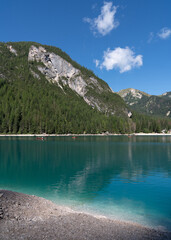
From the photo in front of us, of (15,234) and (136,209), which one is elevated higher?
(15,234)

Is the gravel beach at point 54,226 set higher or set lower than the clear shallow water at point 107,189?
higher

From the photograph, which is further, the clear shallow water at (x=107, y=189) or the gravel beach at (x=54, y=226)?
the clear shallow water at (x=107, y=189)

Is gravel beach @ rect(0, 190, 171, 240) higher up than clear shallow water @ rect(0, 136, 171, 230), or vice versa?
gravel beach @ rect(0, 190, 171, 240)

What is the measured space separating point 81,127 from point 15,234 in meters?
189

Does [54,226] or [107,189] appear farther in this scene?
[107,189]

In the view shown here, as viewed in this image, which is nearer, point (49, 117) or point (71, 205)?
point (71, 205)

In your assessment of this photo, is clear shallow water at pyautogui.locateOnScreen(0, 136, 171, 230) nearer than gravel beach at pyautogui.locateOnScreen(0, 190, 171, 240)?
No

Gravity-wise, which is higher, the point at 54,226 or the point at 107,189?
the point at 54,226

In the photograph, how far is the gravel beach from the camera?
11141 mm

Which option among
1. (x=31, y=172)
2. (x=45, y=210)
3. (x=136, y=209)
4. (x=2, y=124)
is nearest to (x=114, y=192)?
(x=136, y=209)

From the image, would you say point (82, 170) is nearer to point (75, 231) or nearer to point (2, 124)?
point (75, 231)

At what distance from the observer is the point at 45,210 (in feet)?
52.9

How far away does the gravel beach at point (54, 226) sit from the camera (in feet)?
36.6

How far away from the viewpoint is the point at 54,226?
12516 mm
